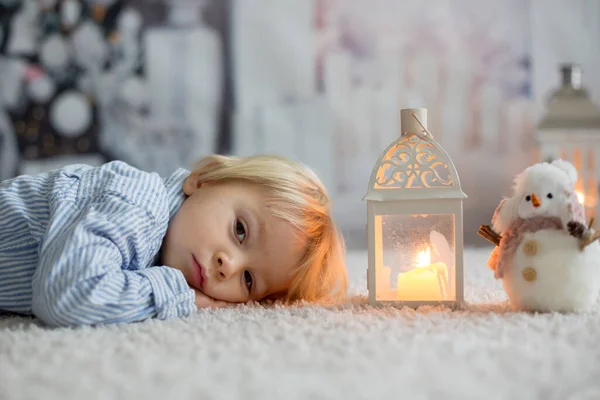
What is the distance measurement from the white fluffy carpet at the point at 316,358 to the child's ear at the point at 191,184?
374 mm

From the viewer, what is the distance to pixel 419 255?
3.20ft

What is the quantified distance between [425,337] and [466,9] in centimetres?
207

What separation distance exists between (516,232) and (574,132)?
1425 mm

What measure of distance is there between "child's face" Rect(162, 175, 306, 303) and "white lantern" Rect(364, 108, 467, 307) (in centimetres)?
20

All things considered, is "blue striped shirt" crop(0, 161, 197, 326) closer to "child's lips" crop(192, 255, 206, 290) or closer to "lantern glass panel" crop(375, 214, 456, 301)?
"child's lips" crop(192, 255, 206, 290)

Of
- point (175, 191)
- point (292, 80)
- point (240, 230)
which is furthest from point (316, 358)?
point (292, 80)

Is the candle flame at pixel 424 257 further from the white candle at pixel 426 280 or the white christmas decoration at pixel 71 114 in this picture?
the white christmas decoration at pixel 71 114

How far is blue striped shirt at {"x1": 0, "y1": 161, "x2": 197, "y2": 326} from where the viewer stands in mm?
875

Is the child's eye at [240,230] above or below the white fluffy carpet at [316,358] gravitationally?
above

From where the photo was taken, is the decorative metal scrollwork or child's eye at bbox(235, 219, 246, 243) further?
child's eye at bbox(235, 219, 246, 243)

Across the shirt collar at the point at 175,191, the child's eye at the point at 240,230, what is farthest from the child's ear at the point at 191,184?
the child's eye at the point at 240,230

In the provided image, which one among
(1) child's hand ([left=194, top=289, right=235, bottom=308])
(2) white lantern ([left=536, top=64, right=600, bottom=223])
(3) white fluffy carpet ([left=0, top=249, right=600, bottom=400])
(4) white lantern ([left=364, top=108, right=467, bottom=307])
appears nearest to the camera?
(3) white fluffy carpet ([left=0, top=249, right=600, bottom=400])

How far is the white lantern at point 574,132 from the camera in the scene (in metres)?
2.12

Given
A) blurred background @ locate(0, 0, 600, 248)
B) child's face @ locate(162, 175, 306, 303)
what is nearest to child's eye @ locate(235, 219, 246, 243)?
child's face @ locate(162, 175, 306, 303)
